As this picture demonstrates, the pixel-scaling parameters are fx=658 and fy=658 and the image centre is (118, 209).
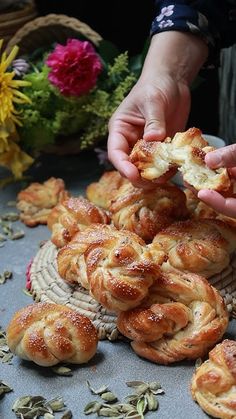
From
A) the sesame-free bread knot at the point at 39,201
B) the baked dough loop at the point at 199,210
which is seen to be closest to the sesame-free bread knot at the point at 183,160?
the baked dough loop at the point at 199,210

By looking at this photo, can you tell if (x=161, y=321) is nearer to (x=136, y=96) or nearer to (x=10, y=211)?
(x=136, y=96)

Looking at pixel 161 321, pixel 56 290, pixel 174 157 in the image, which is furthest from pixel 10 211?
pixel 161 321

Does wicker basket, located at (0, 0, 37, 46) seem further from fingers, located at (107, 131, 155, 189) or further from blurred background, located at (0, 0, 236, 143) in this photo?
fingers, located at (107, 131, 155, 189)

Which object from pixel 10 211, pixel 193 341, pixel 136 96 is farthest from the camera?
pixel 10 211

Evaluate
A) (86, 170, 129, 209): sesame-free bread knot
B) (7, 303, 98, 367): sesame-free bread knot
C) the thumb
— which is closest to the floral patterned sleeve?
the thumb

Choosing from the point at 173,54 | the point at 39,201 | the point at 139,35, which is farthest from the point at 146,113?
the point at 139,35

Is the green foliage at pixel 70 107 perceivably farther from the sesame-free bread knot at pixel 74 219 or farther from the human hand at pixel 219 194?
the human hand at pixel 219 194

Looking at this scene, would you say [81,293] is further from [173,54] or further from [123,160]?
[173,54]
